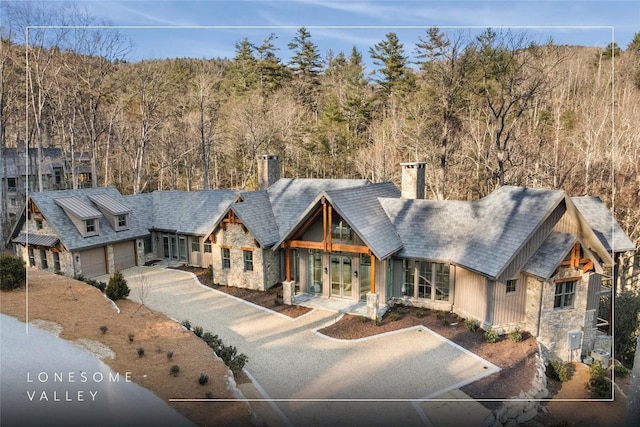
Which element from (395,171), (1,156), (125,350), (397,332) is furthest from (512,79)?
(1,156)

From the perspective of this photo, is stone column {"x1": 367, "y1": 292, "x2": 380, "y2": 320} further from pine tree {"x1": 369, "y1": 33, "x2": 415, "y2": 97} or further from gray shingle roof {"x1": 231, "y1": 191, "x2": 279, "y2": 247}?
pine tree {"x1": 369, "y1": 33, "x2": 415, "y2": 97}

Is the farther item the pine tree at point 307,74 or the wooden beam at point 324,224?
the pine tree at point 307,74

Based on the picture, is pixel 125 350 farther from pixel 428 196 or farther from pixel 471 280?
pixel 428 196

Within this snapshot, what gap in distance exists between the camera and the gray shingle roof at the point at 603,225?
1752 cm

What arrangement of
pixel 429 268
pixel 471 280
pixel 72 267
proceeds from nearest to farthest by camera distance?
pixel 471 280, pixel 429 268, pixel 72 267

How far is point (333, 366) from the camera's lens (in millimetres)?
12680

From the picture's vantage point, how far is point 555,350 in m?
15.1

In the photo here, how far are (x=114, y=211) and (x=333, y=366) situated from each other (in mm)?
16508

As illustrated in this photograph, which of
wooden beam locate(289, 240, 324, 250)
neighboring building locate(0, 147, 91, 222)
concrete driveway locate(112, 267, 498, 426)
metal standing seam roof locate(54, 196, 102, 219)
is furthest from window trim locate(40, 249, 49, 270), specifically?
neighboring building locate(0, 147, 91, 222)

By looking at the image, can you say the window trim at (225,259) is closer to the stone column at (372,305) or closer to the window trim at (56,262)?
the stone column at (372,305)

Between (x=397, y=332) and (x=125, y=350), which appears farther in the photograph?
(x=397, y=332)

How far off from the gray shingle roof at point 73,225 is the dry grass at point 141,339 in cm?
288

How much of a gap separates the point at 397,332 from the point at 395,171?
939 inches

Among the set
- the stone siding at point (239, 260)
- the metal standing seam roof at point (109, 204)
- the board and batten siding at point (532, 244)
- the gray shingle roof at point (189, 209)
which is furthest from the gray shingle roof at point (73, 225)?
the board and batten siding at point (532, 244)
